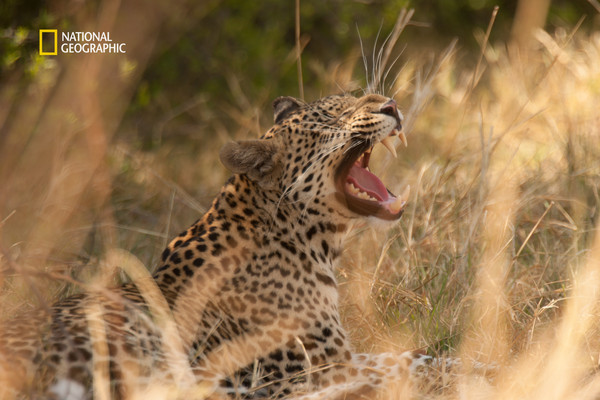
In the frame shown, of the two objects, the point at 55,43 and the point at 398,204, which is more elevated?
the point at 55,43

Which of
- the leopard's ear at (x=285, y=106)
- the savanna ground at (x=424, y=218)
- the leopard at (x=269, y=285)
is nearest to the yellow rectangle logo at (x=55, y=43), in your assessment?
the savanna ground at (x=424, y=218)

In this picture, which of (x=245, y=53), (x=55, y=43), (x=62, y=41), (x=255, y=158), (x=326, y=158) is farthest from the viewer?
(x=245, y=53)

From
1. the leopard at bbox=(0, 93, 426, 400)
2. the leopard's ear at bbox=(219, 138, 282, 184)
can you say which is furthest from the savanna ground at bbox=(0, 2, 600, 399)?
the leopard's ear at bbox=(219, 138, 282, 184)

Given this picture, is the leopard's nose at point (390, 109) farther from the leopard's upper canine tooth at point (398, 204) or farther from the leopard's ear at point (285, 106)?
the leopard's ear at point (285, 106)

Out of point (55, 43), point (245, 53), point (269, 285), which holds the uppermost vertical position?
point (245, 53)

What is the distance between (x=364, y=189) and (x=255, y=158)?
31.9 inches

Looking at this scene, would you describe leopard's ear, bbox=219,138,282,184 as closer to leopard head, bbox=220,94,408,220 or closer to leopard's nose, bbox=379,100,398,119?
leopard head, bbox=220,94,408,220

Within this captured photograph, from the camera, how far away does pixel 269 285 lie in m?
5.73

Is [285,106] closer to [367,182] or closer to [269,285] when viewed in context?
[367,182]

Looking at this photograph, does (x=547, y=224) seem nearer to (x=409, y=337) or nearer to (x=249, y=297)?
(x=409, y=337)

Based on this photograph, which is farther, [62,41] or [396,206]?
[62,41]

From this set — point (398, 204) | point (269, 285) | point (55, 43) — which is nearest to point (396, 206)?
point (398, 204)

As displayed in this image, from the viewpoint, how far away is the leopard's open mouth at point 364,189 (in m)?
5.89

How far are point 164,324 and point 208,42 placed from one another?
26.2 ft
